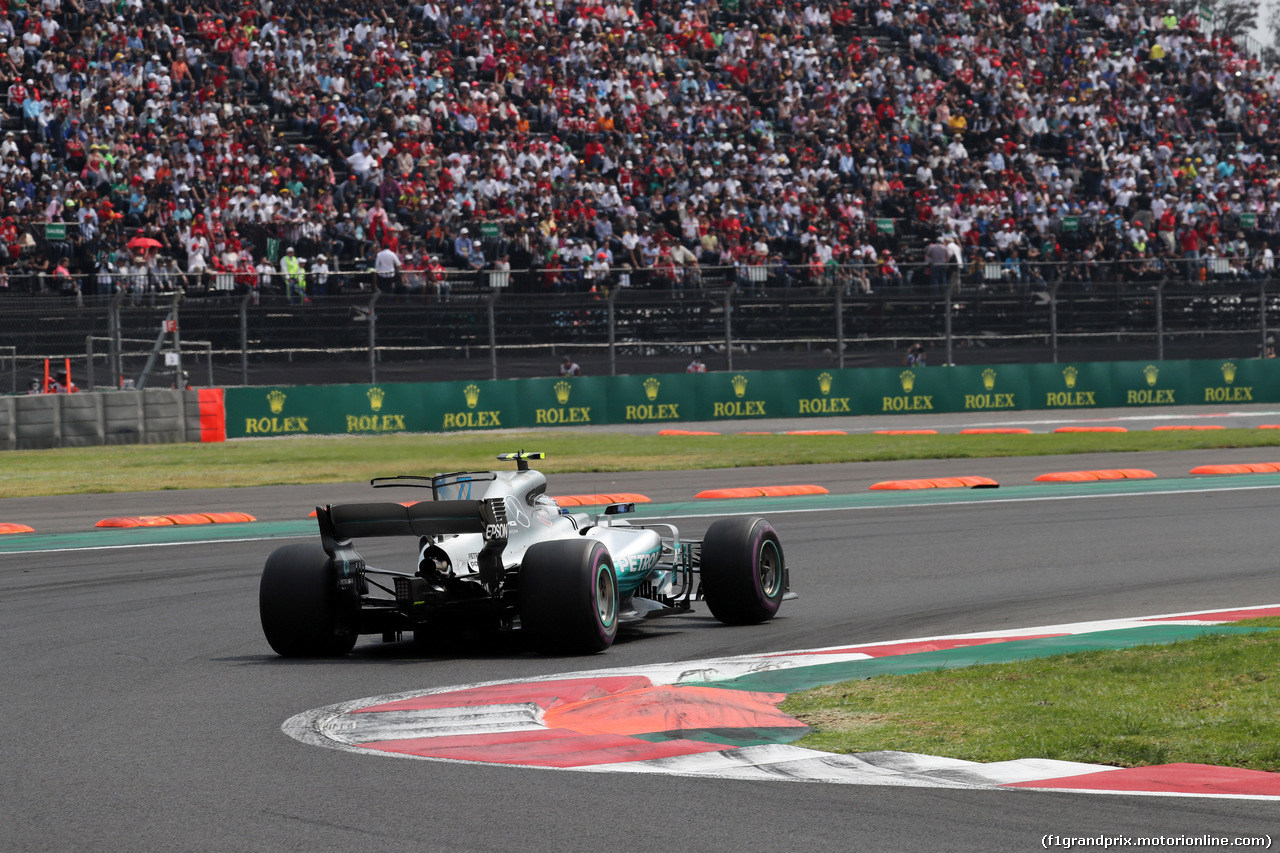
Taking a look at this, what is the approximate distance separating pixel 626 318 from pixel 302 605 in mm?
22651

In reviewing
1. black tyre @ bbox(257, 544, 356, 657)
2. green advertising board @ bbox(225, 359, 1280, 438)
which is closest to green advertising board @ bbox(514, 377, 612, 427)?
green advertising board @ bbox(225, 359, 1280, 438)

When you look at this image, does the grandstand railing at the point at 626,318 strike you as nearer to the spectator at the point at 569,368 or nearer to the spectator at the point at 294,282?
the spectator at the point at 294,282

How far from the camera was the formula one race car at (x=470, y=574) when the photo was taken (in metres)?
8.12

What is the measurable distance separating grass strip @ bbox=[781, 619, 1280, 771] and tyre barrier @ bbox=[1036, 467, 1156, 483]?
12.2 m

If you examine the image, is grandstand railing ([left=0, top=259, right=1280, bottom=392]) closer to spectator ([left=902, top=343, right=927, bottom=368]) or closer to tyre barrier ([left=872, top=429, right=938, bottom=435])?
spectator ([left=902, top=343, right=927, bottom=368])

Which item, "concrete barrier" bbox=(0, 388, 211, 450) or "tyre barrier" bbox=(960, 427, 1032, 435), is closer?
"concrete barrier" bbox=(0, 388, 211, 450)

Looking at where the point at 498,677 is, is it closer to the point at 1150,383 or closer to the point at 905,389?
the point at 905,389

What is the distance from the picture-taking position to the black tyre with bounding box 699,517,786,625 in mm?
9289

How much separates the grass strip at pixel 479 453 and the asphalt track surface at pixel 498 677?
3664mm

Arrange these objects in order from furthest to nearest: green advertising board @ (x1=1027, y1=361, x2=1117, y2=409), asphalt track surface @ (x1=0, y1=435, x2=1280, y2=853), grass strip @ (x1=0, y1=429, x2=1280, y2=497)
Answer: green advertising board @ (x1=1027, y1=361, x2=1117, y2=409), grass strip @ (x1=0, y1=429, x2=1280, y2=497), asphalt track surface @ (x1=0, y1=435, x2=1280, y2=853)

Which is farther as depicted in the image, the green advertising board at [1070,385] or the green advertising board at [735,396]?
the green advertising board at [1070,385]

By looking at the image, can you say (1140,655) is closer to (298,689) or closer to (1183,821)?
(1183,821)

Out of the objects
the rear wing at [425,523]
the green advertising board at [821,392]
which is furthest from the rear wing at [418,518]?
the green advertising board at [821,392]

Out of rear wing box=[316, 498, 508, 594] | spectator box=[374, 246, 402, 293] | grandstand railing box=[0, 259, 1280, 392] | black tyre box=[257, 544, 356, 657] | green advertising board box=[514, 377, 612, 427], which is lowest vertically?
black tyre box=[257, 544, 356, 657]
